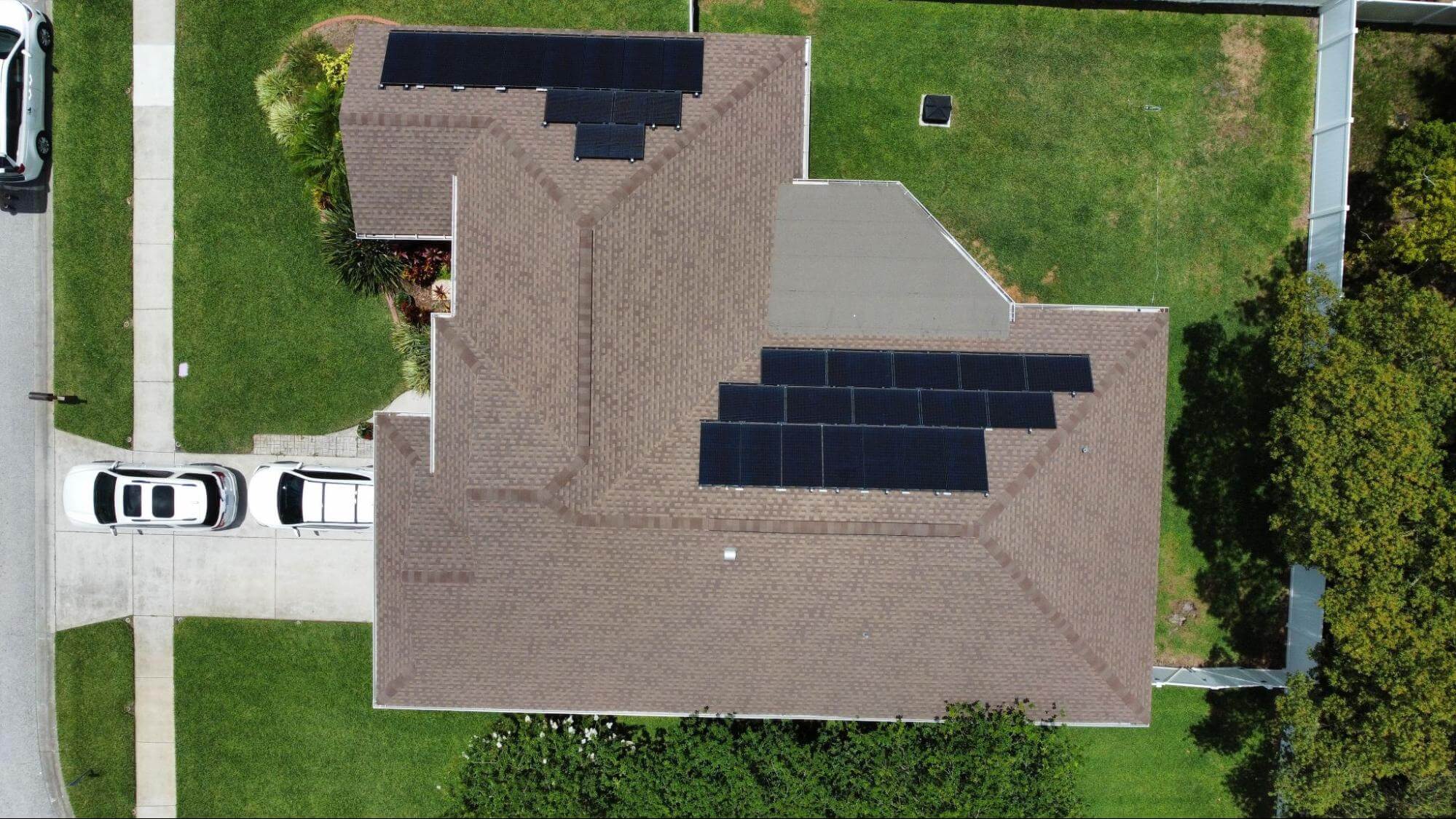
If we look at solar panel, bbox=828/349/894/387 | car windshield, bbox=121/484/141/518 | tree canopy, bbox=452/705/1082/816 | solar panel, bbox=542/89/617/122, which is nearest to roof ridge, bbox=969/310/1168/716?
tree canopy, bbox=452/705/1082/816

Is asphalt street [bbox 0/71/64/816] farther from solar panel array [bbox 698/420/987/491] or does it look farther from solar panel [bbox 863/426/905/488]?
solar panel [bbox 863/426/905/488]

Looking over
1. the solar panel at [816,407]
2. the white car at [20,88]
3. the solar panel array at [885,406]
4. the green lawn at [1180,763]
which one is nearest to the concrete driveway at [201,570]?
the white car at [20,88]

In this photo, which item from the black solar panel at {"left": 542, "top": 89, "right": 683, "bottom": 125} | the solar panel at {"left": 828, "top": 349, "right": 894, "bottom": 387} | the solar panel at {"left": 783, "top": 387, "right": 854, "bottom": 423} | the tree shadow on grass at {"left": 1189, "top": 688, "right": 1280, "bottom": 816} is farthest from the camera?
the tree shadow on grass at {"left": 1189, "top": 688, "right": 1280, "bottom": 816}

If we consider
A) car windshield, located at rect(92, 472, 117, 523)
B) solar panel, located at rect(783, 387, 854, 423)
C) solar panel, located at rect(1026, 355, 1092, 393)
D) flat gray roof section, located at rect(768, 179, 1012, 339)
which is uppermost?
flat gray roof section, located at rect(768, 179, 1012, 339)

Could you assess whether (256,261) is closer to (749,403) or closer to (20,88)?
(20,88)

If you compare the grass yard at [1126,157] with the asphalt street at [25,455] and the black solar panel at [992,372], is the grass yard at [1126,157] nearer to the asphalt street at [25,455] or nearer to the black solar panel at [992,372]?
the black solar panel at [992,372]

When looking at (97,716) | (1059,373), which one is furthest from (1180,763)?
(97,716)
